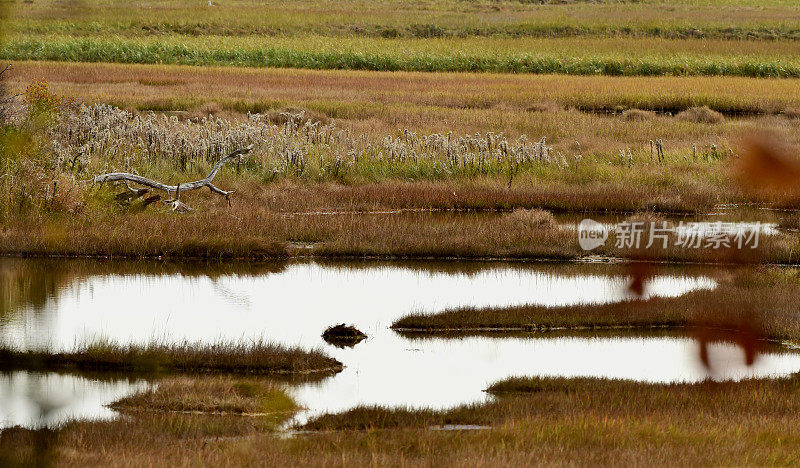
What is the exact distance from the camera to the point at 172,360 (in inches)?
Result: 453

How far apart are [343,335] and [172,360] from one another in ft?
8.41

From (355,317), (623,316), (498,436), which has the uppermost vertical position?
(498,436)

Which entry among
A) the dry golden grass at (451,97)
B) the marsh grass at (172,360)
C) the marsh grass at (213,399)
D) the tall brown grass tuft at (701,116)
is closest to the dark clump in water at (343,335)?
the marsh grass at (172,360)

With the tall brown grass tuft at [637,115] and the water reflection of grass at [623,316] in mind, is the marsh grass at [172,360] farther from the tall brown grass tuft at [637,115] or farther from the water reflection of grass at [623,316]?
the tall brown grass tuft at [637,115]

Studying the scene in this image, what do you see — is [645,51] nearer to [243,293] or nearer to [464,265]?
[464,265]

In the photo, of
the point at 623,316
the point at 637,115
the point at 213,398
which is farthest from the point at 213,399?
the point at 637,115

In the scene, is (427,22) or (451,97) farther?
(427,22)

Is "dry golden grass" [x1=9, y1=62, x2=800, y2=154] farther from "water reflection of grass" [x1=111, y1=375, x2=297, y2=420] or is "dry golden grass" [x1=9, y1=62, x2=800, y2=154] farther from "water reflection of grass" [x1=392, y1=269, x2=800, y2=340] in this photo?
"water reflection of grass" [x1=111, y1=375, x2=297, y2=420]

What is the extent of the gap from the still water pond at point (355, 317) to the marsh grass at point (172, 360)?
397 millimetres

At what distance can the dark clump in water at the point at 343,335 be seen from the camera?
13109 millimetres

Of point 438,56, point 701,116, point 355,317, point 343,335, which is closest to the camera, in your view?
point 343,335

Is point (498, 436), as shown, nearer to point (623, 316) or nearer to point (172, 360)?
point (172, 360)

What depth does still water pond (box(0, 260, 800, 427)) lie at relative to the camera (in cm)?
1118

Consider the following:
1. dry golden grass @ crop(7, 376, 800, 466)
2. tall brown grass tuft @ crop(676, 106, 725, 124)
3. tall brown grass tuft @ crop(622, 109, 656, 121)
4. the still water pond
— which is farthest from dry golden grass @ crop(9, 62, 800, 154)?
dry golden grass @ crop(7, 376, 800, 466)
